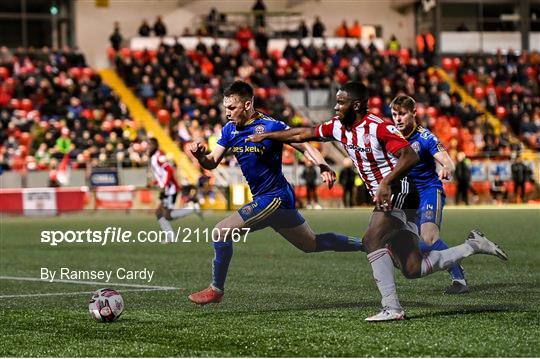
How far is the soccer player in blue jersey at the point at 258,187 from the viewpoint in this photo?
10.7 m

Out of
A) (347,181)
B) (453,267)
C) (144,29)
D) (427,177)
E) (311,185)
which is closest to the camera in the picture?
(453,267)

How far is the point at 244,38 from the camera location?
45.1 metres

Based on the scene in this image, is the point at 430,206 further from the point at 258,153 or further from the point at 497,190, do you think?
the point at 497,190

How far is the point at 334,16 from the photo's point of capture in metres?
49.4

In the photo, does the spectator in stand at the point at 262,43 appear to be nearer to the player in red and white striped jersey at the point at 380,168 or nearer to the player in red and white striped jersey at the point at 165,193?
the player in red and white striped jersey at the point at 165,193

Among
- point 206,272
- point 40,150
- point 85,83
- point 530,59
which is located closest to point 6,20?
point 85,83

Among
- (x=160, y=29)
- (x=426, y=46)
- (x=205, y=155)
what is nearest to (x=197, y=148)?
(x=205, y=155)

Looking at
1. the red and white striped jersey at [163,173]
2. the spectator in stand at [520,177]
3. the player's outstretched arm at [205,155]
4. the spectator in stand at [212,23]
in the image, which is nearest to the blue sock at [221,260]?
the player's outstretched arm at [205,155]

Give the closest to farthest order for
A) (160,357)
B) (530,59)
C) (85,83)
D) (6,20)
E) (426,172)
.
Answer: (160,357), (426,172), (85,83), (6,20), (530,59)

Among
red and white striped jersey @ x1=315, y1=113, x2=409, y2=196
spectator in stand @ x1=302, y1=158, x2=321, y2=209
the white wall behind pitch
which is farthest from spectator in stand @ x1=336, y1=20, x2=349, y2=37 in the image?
red and white striped jersey @ x1=315, y1=113, x2=409, y2=196

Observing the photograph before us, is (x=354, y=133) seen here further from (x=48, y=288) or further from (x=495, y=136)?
(x=495, y=136)

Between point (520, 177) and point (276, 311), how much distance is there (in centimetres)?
2843

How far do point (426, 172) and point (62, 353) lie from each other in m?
5.54

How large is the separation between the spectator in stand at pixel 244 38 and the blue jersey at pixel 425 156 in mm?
32417
